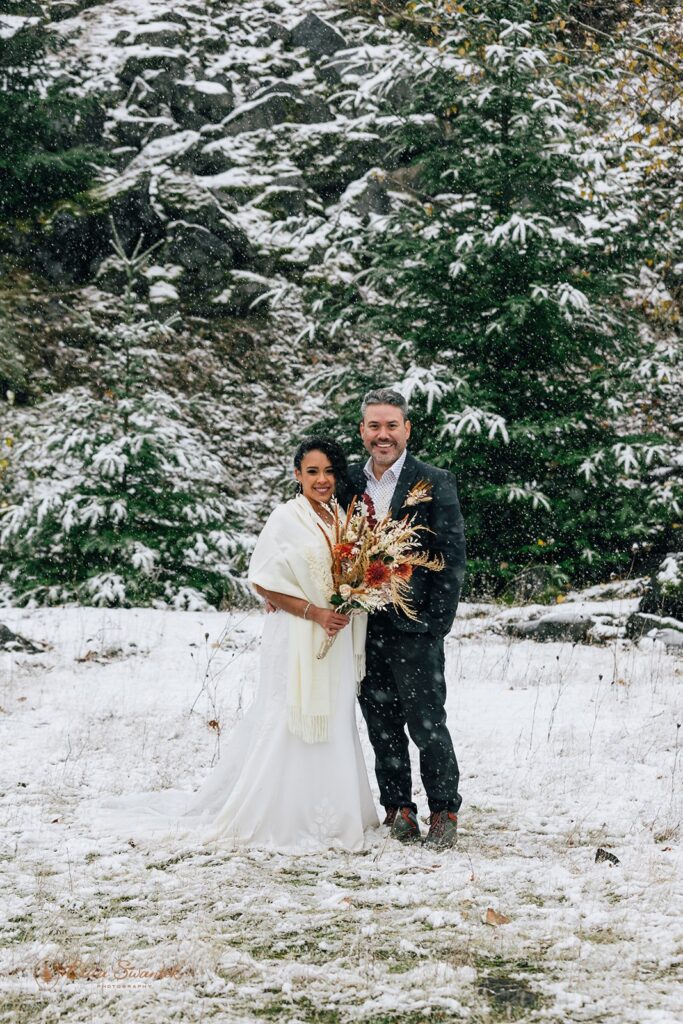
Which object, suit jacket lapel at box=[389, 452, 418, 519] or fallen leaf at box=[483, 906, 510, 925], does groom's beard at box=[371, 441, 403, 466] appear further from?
fallen leaf at box=[483, 906, 510, 925]

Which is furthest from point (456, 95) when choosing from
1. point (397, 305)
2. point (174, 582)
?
point (174, 582)

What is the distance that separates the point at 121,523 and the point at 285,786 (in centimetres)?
641

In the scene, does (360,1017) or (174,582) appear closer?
(360,1017)

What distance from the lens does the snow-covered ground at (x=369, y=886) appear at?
3178 millimetres

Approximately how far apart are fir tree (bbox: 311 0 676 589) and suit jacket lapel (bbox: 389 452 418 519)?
5.91 m

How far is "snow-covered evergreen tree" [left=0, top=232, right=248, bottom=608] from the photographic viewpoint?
10461mm

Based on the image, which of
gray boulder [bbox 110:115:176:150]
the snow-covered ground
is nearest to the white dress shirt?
the snow-covered ground

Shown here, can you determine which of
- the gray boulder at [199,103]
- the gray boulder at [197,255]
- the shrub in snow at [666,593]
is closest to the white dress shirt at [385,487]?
the shrub in snow at [666,593]

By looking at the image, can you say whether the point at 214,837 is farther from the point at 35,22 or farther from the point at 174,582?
the point at 35,22

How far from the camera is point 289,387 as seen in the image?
18188mm

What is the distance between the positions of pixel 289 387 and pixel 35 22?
9.81m

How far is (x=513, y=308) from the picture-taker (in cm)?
1077

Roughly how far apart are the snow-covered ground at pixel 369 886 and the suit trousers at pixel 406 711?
29 centimetres

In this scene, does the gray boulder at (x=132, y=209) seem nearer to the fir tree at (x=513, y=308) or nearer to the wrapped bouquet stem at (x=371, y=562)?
the fir tree at (x=513, y=308)
